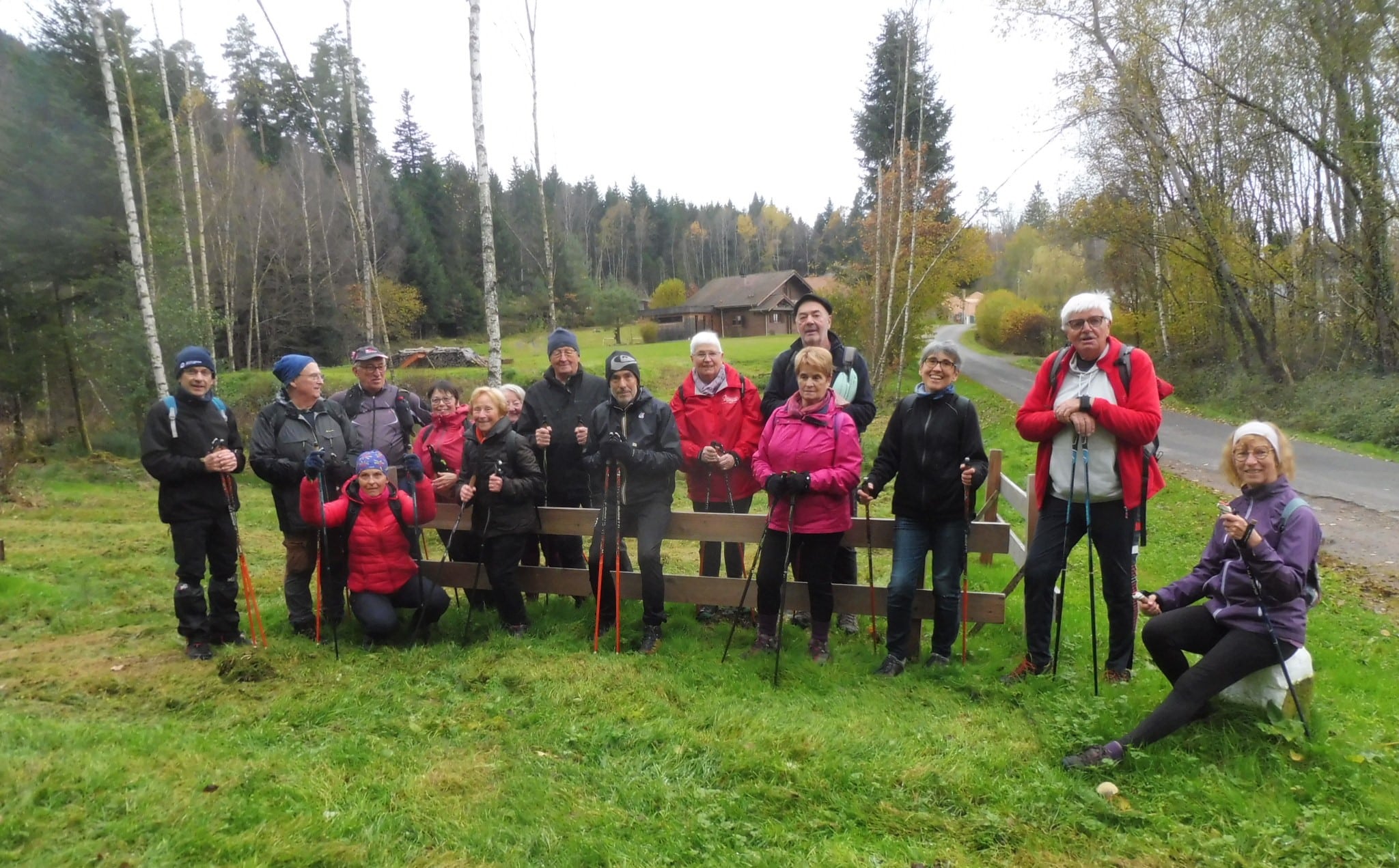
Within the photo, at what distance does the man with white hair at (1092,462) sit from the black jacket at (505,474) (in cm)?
308

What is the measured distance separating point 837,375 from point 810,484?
0.97 m

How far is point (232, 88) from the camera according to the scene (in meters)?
32.9

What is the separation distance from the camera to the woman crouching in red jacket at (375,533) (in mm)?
4918

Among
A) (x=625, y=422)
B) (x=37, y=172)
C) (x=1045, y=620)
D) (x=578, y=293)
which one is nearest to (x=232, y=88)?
(x=578, y=293)

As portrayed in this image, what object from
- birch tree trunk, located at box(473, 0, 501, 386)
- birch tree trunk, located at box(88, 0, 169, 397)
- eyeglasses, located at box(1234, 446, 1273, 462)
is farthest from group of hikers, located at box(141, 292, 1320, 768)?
birch tree trunk, located at box(88, 0, 169, 397)

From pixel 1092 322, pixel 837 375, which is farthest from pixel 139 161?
pixel 1092 322

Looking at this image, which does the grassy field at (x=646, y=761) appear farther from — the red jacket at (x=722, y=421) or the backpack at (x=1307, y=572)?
the red jacket at (x=722, y=421)

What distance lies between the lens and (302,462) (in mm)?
5020

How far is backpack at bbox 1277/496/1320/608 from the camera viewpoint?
11.3ft

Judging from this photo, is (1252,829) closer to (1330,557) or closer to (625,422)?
(625,422)

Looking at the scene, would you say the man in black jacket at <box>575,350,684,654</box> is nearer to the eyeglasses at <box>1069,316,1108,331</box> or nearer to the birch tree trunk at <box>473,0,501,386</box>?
the eyeglasses at <box>1069,316,1108,331</box>

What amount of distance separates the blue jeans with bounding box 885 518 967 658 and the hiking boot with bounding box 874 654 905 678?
3 cm

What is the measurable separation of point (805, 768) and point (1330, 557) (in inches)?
296

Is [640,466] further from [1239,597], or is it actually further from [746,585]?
[1239,597]
